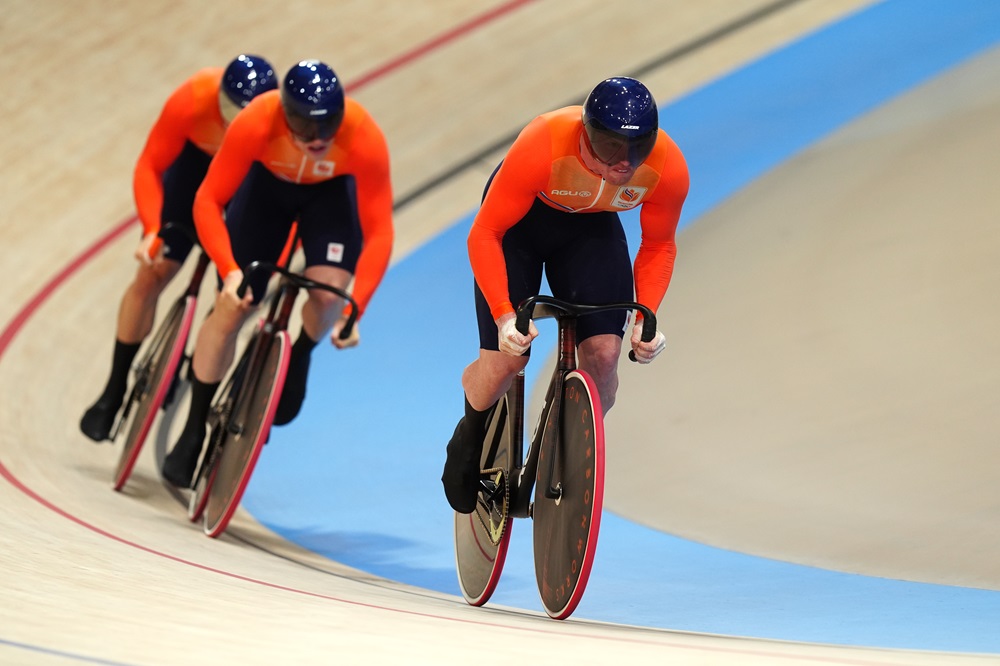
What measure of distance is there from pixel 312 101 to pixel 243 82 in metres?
0.78

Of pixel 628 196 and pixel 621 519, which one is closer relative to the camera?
pixel 628 196

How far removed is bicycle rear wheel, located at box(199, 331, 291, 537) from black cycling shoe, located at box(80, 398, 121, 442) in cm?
75

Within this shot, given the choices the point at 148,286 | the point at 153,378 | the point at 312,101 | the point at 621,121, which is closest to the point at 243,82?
the point at 312,101

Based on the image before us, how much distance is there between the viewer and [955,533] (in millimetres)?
3396

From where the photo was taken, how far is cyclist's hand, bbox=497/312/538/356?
8.62 feet

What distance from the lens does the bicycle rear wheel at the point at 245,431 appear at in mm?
3568

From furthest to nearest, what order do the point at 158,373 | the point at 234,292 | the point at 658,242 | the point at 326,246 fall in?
the point at 158,373 < the point at 326,246 < the point at 234,292 < the point at 658,242

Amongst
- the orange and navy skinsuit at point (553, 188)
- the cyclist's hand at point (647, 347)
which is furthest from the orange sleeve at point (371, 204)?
the cyclist's hand at point (647, 347)

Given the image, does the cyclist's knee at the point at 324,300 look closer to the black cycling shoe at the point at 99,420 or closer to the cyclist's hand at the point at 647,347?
the black cycling shoe at the point at 99,420

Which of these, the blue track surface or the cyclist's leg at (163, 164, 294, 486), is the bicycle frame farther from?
the cyclist's leg at (163, 164, 294, 486)

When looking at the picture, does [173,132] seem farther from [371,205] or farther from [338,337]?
[338,337]

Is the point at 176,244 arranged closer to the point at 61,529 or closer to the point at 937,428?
the point at 61,529

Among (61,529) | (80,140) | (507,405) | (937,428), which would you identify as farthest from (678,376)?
(80,140)

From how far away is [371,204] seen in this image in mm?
3740
